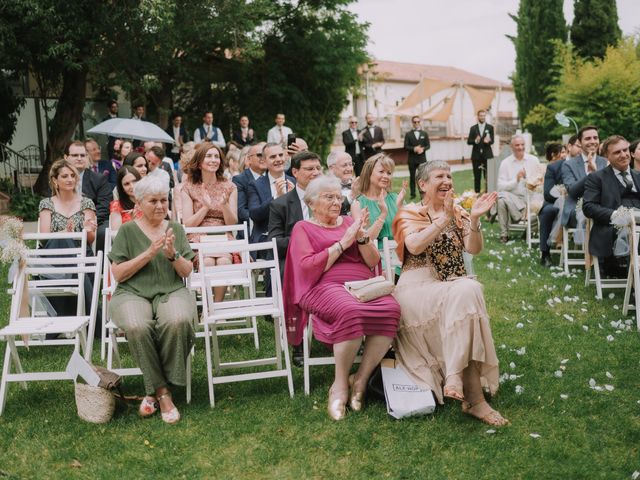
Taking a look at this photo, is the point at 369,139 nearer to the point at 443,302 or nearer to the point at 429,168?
the point at 429,168

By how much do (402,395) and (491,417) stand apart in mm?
593

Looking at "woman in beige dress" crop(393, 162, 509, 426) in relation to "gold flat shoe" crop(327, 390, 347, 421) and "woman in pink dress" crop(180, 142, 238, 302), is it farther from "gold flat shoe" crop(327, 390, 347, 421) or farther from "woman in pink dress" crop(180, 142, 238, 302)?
"woman in pink dress" crop(180, 142, 238, 302)

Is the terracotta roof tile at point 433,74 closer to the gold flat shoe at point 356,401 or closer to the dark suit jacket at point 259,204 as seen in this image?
the dark suit jacket at point 259,204

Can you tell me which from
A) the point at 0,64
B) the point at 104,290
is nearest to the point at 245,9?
the point at 0,64

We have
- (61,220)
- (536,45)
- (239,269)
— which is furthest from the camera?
(536,45)

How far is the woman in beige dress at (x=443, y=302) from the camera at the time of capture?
4332 mm

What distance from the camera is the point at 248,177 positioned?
7359mm

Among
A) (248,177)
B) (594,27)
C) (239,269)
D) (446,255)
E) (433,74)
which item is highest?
(433,74)

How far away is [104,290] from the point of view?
555cm

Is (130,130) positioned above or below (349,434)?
above

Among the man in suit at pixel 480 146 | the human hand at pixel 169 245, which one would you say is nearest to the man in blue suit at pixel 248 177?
the human hand at pixel 169 245

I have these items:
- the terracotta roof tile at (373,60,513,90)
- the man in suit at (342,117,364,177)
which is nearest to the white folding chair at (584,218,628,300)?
the man in suit at (342,117,364,177)

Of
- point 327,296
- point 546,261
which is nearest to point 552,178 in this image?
point 546,261

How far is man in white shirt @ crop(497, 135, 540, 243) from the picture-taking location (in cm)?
1100
